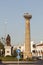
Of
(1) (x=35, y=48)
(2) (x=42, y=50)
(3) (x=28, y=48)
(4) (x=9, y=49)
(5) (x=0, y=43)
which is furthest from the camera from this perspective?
(1) (x=35, y=48)

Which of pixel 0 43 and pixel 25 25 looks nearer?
pixel 25 25

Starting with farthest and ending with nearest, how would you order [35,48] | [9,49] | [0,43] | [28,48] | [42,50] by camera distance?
[35,48]
[42,50]
[0,43]
[9,49]
[28,48]

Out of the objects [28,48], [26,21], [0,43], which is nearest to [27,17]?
[26,21]

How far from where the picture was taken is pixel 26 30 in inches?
2367

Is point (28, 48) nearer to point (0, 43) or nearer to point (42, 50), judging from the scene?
point (0, 43)

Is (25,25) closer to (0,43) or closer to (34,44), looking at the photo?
(0,43)

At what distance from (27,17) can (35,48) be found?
67849 millimetres

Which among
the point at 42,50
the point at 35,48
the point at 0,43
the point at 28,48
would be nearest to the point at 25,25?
the point at 28,48

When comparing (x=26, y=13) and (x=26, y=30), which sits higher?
(x=26, y=13)

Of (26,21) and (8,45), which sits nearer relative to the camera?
(26,21)

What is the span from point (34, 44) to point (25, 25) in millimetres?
68970

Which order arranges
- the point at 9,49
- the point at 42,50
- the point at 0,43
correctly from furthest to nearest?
the point at 42,50
the point at 0,43
the point at 9,49

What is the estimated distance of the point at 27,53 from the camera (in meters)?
60.1

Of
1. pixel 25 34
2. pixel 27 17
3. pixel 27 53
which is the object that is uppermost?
pixel 27 17
